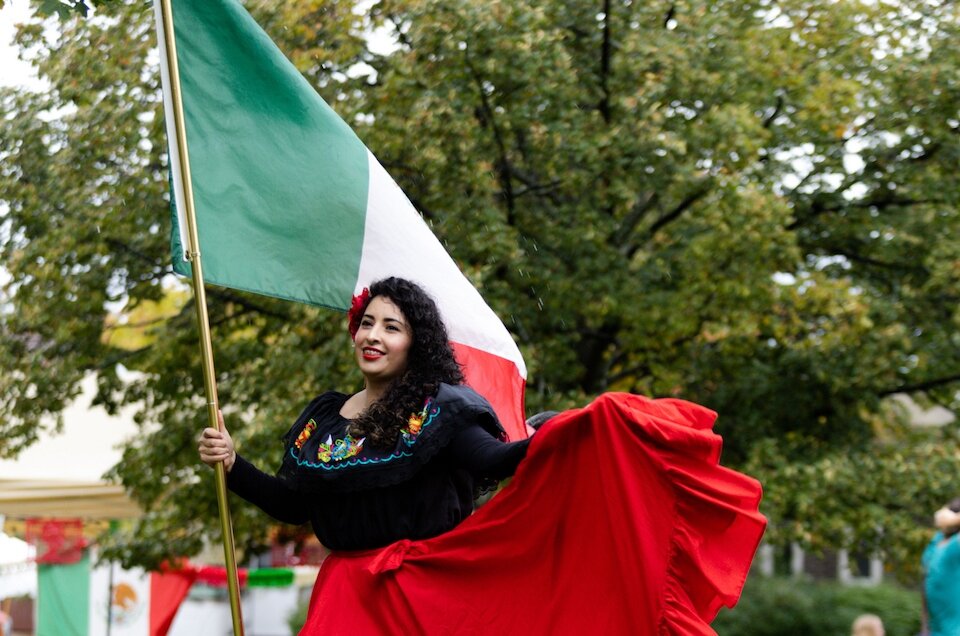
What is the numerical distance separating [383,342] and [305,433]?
366mm

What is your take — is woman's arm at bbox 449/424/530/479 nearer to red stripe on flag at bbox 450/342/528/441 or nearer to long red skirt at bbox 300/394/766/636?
long red skirt at bbox 300/394/766/636

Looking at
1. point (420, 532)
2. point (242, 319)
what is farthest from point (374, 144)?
point (420, 532)

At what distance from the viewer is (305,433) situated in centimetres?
396

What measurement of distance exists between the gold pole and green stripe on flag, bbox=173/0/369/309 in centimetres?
15

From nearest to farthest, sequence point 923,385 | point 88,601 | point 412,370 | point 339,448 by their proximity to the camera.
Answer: point 339,448
point 412,370
point 923,385
point 88,601

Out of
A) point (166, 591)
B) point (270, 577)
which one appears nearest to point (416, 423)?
point (166, 591)

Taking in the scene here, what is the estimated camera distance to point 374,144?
10109 mm

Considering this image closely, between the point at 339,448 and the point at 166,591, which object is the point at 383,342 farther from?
the point at 166,591

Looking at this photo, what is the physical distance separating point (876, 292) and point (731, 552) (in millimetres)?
9062

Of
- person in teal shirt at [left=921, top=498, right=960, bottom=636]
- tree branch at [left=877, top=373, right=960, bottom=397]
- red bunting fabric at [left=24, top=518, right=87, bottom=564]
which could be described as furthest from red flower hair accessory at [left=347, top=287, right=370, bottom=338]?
red bunting fabric at [left=24, top=518, right=87, bottom=564]

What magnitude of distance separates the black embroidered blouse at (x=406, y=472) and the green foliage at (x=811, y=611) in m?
16.5

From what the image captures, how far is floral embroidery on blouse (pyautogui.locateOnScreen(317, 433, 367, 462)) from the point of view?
3732 millimetres

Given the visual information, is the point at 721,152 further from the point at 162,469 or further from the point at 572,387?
the point at 162,469

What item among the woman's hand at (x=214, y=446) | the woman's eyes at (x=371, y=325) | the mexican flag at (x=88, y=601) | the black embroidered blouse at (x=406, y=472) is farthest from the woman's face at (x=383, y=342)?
the mexican flag at (x=88, y=601)
